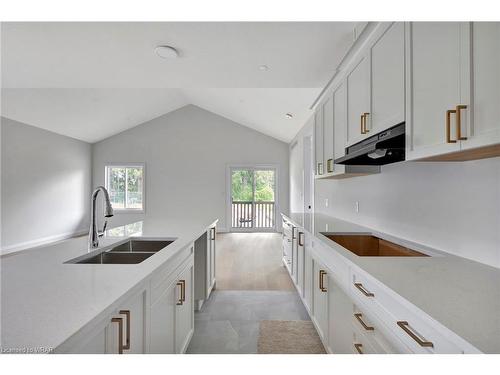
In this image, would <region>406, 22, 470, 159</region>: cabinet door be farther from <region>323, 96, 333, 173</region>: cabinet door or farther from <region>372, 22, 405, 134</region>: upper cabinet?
<region>323, 96, 333, 173</region>: cabinet door

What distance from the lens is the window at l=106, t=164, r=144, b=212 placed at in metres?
8.27

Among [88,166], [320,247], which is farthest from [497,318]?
[88,166]

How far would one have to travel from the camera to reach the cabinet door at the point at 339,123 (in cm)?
232

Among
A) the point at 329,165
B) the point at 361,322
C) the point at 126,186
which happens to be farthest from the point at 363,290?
the point at 126,186

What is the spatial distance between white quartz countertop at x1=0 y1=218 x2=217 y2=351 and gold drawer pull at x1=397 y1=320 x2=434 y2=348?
0.93m

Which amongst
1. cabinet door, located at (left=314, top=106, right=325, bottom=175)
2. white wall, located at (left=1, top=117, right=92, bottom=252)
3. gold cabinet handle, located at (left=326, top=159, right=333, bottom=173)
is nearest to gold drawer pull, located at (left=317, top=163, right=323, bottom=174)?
cabinet door, located at (left=314, top=106, right=325, bottom=175)

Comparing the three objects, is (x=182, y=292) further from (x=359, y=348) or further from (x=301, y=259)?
(x=301, y=259)

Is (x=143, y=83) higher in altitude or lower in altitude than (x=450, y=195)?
higher

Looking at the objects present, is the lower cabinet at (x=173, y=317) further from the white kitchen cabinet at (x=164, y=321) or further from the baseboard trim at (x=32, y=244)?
the baseboard trim at (x=32, y=244)

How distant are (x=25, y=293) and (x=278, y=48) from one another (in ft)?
7.87

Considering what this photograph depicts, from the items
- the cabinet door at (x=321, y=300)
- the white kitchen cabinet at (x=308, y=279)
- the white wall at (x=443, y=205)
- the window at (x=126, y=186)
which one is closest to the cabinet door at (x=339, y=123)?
the white wall at (x=443, y=205)

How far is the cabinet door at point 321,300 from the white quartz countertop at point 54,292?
1.06m
